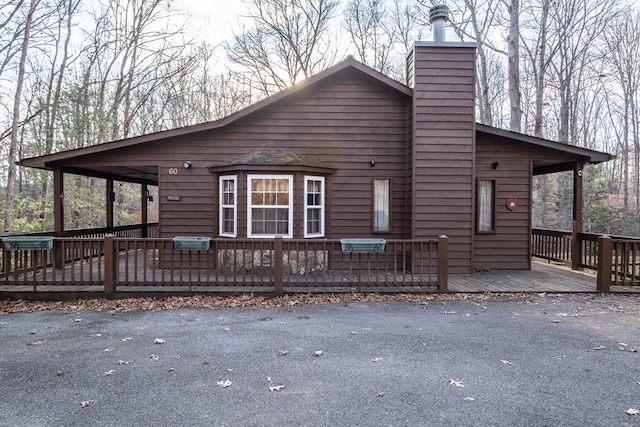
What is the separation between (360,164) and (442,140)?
1.86 m

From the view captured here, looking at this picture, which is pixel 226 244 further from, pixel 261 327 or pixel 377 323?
pixel 377 323

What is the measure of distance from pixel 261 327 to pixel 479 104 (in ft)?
62.4

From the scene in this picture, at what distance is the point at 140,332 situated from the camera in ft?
16.1

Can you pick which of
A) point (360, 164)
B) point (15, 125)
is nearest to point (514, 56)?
point (360, 164)

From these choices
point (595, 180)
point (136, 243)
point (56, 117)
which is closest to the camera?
point (136, 243)

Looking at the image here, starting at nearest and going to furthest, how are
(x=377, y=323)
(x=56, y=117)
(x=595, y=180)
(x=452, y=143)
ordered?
1. (x=377, y=323)
2. (x=452, y=143)
3. (x=56, y=117)
4. (x=595, y=180)

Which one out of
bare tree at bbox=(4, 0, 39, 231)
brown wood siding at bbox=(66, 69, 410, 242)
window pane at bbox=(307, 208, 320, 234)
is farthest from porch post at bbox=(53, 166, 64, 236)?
window pane at bbox=(307, 208, 320, 234)

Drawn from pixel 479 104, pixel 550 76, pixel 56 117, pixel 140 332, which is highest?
pixel 550 76

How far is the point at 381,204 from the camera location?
906 centimetres

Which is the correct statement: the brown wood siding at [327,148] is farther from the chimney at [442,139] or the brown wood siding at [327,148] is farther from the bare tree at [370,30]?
the bare tree at [370,30]

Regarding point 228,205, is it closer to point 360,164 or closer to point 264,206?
point 264,206

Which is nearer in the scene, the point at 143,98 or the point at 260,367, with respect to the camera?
the point at 260,367

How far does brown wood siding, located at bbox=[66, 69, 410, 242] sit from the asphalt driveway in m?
3.35

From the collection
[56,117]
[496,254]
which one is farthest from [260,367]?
[56,117]
